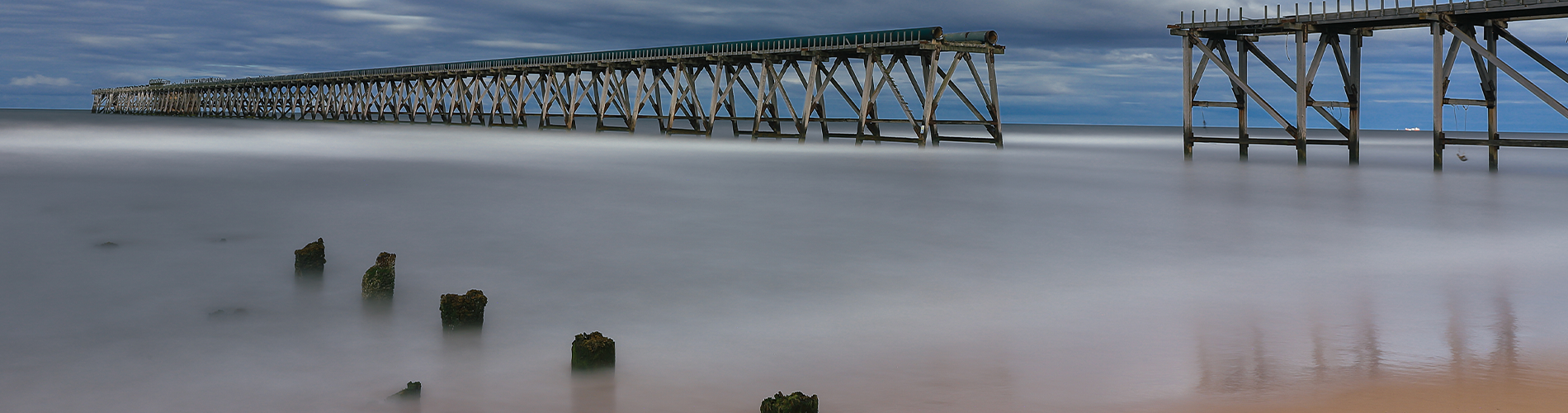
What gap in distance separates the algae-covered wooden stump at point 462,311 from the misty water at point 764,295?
0.09m

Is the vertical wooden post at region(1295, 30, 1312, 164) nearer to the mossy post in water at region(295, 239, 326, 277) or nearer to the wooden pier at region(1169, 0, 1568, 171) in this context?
the wooden pier at region(1169, 0, 1568, 171)

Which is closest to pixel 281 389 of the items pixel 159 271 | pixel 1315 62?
pixel 159 271

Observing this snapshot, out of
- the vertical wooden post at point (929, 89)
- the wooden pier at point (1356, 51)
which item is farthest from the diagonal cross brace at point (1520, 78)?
the vertical wooden post at point (929, 89)

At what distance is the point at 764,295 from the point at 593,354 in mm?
1896

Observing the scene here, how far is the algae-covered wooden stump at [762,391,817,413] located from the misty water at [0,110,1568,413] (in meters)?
0.51

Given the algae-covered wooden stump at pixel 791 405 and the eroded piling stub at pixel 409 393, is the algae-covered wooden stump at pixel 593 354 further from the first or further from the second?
the algae-covered wooden stump at pixel 791 405

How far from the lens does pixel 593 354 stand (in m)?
4.12

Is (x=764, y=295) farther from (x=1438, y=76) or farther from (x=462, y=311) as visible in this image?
(x=1438, y=76)

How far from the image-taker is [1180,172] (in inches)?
697

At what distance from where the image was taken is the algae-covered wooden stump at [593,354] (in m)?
4.13

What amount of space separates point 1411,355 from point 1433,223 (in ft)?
20.3

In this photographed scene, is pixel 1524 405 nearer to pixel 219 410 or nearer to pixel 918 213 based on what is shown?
pixel 219 410

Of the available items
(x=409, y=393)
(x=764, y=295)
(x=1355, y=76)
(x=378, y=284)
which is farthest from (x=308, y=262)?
(x=1355, y=76)

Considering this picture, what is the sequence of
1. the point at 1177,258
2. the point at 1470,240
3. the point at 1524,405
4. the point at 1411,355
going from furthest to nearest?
the point at 1470,240, the point at 1177,258, the point at 1411,355, the point at 1524,405
